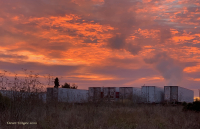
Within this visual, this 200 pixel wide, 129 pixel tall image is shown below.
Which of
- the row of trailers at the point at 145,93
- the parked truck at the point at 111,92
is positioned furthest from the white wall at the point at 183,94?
the parked truck at the point at 111,92

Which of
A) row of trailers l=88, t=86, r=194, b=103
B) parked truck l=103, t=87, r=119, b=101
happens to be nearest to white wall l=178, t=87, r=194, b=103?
row of trailers l=88, t=86, r=194, b=103

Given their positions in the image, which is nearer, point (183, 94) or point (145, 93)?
point (145, 93)

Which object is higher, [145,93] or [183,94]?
[145,93]

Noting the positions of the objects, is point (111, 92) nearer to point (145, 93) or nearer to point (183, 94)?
point (145, 93)

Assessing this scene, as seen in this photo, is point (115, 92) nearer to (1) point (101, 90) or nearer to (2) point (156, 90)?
(1) point (101, 90)

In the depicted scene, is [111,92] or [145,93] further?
[111,92]

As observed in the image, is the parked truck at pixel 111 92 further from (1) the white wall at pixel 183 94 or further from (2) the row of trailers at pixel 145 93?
(1) the white wall at pixel 183 94

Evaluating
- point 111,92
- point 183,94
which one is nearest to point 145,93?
point 111,92

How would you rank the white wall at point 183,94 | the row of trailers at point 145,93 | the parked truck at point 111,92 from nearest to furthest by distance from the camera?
the row of trailers at point 145,93, the white wall at point 183,94, the parked truck at point 111,92

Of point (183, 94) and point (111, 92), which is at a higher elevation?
point (111, 92)

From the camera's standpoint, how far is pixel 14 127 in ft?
31.5

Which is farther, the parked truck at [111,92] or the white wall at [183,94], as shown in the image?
the parked truck at [111,92]

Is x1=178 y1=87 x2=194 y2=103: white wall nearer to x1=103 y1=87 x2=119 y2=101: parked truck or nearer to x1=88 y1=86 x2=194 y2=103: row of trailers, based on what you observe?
x1=88 y1=86 x2=194 y2=103: row of trailers

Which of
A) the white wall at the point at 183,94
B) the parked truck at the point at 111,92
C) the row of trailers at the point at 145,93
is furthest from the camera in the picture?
the parked truck at the point at 111,92
